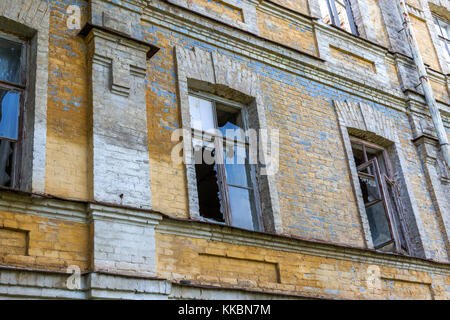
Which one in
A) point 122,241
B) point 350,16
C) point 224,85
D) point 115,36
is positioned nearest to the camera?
point 122,241

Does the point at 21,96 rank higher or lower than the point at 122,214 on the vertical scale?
higher

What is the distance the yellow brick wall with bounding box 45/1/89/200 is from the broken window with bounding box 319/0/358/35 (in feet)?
14.8

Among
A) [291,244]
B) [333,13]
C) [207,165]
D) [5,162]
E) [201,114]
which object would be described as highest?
[333,13]

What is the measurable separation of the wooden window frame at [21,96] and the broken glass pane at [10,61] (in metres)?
0.04

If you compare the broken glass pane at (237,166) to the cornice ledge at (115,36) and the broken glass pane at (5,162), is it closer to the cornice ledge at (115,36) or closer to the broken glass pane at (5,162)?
the cornice ledge at (115,36)

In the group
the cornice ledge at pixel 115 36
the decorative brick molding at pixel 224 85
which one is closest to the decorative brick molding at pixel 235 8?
the decorative brick molding at pixel 224 85

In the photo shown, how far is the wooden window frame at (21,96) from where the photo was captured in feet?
18.7

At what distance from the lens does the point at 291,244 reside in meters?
6.85

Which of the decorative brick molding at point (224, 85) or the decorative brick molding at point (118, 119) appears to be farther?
the decorative brick molding at point (224, 85)

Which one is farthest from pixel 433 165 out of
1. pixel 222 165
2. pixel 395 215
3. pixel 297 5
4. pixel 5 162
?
pixel 5 162

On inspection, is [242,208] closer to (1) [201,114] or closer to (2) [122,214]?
(1) [201,114]

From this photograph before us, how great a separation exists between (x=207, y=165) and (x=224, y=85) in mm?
1050

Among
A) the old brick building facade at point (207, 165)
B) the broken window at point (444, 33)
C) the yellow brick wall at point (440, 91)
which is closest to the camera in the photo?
the old brick building facade at point (207, 165)

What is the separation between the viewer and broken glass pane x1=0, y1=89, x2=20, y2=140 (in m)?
5.88
